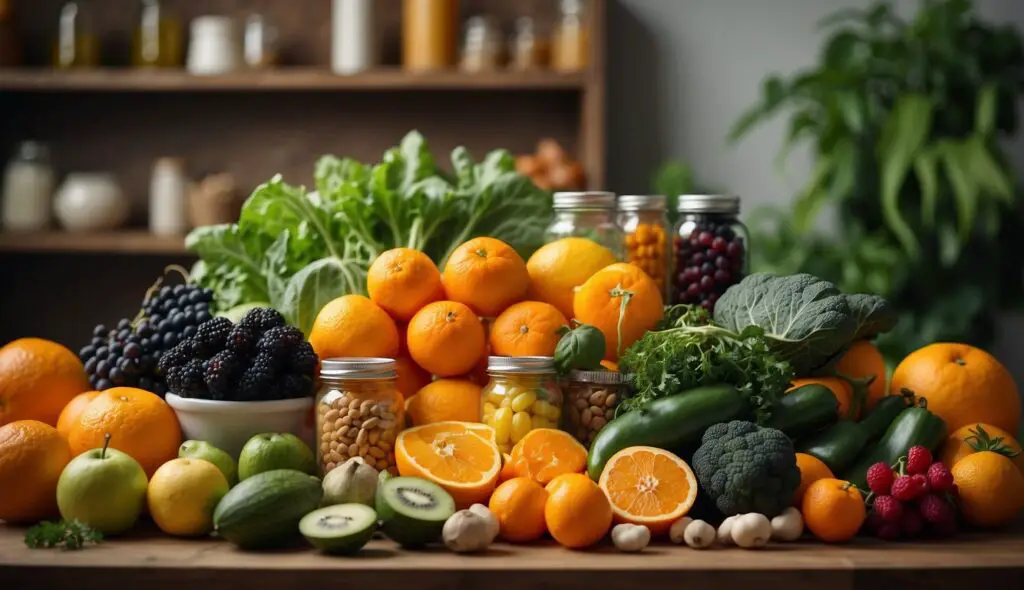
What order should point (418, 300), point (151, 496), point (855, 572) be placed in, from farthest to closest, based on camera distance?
point (418, 300)
point (151, 496)
point (855, 572)

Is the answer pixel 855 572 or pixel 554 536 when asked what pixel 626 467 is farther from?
pixel 855 572

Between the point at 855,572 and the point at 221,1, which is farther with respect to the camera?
the point at 221,1

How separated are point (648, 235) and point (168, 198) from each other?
250cm

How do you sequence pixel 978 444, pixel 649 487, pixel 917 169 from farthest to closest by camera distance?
pixel 917 169 < pixel 978 444 < pixel 649 487

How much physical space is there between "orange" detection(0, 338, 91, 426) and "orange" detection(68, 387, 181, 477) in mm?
134

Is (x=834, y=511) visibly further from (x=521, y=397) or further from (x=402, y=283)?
(x=402, y=283)

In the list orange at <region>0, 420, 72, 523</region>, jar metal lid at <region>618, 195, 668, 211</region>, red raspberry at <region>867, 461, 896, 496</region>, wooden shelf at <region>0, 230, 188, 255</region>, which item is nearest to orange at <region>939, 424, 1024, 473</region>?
red raspberry at <region>867, 461, 896, 496</region>

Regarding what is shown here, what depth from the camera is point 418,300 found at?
137 centimetres

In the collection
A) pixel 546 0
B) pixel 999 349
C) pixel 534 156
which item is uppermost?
pixel 546 0

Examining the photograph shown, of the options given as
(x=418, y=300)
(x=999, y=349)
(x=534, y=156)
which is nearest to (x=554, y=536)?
(x=418, y=300)

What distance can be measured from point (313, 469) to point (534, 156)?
99.2 inches

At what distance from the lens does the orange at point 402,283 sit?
1.35 meters

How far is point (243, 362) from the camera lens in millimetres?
1251

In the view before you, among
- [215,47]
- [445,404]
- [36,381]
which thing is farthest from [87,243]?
[445,404]
